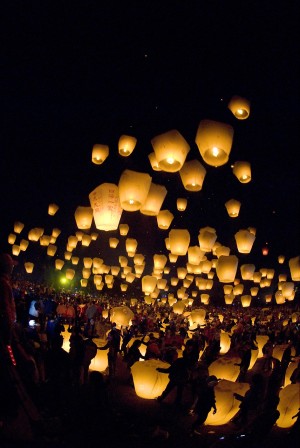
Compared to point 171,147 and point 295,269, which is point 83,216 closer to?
point 171,147

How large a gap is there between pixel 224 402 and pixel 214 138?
448 centimetres

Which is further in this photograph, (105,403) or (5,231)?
(5,231)

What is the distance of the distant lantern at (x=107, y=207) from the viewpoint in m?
7.65

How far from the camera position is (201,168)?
838 centimetres

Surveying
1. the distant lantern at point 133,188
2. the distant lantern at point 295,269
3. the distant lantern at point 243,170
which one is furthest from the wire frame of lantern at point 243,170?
the distant lantern at point 295,269

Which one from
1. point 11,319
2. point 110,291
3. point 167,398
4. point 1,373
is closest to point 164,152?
point 11,319

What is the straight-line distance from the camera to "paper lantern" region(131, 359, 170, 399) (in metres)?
6.75

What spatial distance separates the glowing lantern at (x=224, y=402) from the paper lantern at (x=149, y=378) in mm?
1217

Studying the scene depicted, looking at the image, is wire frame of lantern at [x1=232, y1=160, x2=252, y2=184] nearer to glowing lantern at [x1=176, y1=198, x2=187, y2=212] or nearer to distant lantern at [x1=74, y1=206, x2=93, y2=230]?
glowing lantern at [x1=176, y1=198, x2=187, y2=212]

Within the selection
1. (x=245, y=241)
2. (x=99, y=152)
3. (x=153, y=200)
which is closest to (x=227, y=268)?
(x=245, y=241)

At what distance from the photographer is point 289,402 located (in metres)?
5.75

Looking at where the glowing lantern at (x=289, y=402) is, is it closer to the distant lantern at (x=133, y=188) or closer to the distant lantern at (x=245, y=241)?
the distant lantern at (x=133, y=188)

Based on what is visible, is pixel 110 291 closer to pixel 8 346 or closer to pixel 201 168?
pixel 201 168

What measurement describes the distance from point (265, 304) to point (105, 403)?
30.1m
